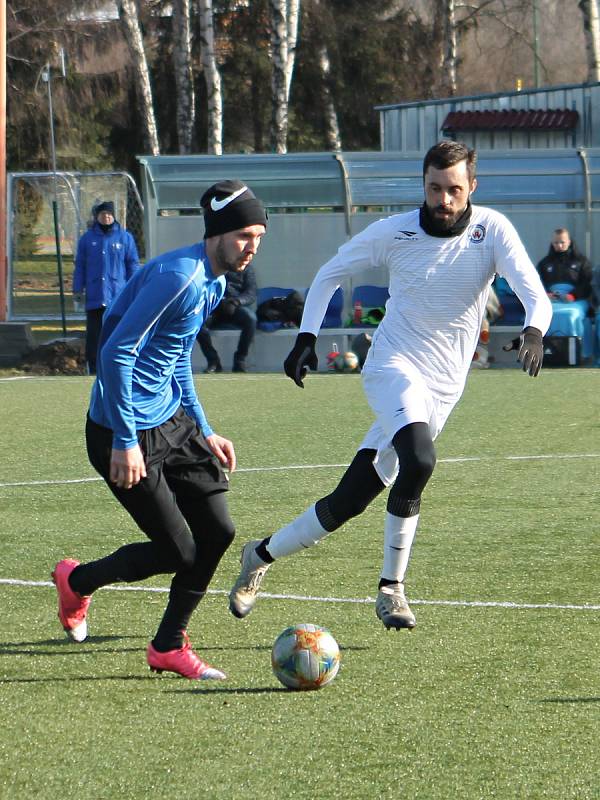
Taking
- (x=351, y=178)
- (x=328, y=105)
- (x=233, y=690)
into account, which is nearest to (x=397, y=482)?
(x=233, y=690)

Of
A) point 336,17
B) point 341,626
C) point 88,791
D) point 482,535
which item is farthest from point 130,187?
point 88,791

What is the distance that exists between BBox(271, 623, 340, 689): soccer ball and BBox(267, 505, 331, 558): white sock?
0.89m

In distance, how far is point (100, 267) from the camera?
634 inches

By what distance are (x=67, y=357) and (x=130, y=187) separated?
6857 mm

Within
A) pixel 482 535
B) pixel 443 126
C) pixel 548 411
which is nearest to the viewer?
pixel 482 535

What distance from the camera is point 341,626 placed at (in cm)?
566

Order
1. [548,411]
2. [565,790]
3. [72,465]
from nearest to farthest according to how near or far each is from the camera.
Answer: [565,790] < [72,465] < [548,411]

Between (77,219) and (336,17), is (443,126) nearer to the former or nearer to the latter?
(77,219)

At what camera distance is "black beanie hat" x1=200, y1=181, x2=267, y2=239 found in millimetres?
4652

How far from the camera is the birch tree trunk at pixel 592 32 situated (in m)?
29.4

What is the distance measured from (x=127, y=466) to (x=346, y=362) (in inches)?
521

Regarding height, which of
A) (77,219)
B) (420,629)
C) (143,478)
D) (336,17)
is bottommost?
(420,629)

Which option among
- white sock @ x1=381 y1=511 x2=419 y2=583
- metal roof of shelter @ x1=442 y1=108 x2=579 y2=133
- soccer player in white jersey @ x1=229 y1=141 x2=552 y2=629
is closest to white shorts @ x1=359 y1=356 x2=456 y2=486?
soccer player in white jersey @ x1=229 y1=141 x2=552 y2=629

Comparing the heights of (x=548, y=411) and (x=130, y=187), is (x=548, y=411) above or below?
below
